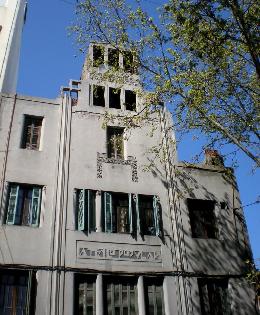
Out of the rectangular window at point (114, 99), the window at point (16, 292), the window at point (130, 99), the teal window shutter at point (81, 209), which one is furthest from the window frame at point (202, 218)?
the window at point (16, 292)

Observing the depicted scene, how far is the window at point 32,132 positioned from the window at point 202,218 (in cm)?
689

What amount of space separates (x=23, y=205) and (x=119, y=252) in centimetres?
396

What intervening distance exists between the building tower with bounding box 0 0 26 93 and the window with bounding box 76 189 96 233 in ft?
31.1

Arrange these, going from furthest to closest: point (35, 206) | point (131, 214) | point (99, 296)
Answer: point (131, 214), point (35, 206), point (99, 296)

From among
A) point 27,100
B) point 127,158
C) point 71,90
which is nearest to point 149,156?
point 127,158

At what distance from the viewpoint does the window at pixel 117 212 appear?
15.1 meters

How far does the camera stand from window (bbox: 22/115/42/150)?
643 inches

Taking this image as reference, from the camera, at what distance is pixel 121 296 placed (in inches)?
552

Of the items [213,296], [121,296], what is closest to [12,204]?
[121,296]

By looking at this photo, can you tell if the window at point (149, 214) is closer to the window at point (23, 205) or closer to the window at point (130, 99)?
the window at point (23, 205)

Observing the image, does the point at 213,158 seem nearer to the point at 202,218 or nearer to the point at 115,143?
the point at 202,218

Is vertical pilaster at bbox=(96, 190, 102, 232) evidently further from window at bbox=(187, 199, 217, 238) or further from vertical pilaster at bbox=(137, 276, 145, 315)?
window at bbox=(187, 199, 217, 238)

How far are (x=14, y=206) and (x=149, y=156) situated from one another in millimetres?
6110

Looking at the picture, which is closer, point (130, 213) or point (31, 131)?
point (130, 213)
